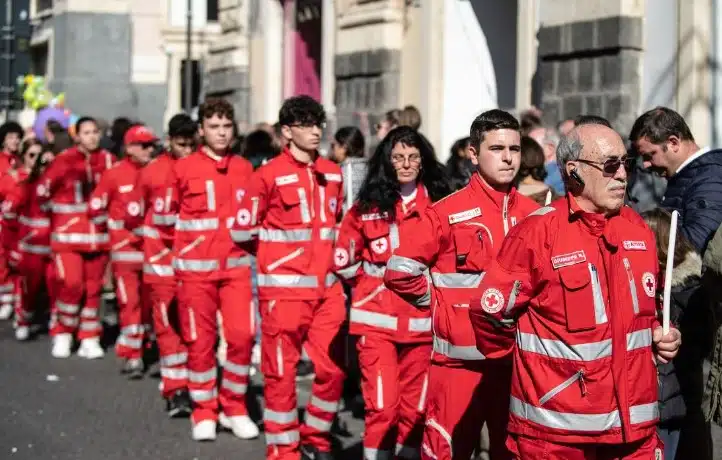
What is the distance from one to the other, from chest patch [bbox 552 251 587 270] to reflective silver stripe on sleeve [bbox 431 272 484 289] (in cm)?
133

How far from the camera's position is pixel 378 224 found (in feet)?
24.3

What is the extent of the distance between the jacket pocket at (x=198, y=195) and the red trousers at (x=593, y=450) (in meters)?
4.78

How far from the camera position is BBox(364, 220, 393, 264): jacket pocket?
24.3 feet

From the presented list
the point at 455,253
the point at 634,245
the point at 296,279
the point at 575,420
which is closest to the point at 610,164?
the point at 634,245

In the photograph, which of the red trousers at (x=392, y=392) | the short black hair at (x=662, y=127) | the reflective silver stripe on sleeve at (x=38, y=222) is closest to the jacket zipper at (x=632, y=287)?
the short black hair at (x=662, y=127)

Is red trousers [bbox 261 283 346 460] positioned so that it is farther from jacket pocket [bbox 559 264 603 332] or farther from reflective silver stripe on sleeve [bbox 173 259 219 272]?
jacket pocket [bbox 559 264 603 332]

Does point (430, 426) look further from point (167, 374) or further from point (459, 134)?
point (459, 134)

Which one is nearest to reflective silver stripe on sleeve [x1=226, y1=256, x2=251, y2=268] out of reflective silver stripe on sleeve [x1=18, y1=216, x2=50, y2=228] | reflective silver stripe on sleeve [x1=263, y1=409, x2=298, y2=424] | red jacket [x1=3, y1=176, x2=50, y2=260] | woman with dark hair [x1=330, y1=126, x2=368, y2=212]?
woman with dark hair [x1=330, y1=126, x2=368, y2=212]

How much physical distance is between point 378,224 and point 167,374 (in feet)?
10.5

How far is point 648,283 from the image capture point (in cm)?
474

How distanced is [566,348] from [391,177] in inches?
114

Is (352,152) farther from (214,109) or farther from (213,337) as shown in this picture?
(213,337)

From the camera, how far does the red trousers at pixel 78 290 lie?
1280 centimetres

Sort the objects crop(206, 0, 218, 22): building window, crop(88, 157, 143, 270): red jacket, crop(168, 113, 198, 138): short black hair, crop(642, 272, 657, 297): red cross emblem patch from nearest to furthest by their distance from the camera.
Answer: crop(642, 272, 657, 297): red cross emblem patch < crop(168, 113, 198, 138): short black hair < crop(88, 157, 143, 270): red jacket < crop(206, 0, 218, 22): building window
